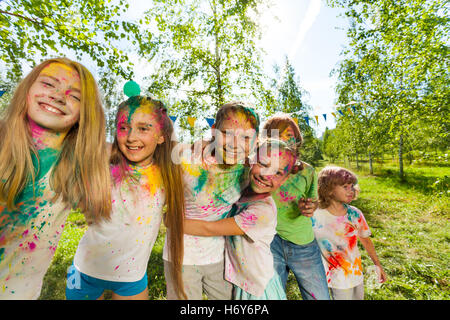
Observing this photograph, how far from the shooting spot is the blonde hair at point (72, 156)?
136 centimetres

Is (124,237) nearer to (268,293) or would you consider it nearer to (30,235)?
(30,235)

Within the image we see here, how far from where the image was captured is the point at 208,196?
1.85m

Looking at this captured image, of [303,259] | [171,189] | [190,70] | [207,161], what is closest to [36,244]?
[171,189]

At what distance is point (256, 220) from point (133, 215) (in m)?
1.03

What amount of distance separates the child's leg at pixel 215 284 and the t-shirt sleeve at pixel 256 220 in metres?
0.48

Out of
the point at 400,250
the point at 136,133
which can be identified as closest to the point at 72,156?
the point at 136,133

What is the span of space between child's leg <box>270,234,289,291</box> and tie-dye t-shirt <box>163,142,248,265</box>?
619mm

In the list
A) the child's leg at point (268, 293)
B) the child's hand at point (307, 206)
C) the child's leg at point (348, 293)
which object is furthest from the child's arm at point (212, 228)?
the child's leg at point (348, 293)

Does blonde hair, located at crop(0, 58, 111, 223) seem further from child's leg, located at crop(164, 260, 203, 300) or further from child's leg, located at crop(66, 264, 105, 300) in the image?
child's leg, located at crop(164, 260, 203, 300)

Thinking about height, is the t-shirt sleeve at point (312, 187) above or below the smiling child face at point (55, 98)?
below

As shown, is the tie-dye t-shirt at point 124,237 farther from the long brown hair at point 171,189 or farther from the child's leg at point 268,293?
the child's leg at point 268,293

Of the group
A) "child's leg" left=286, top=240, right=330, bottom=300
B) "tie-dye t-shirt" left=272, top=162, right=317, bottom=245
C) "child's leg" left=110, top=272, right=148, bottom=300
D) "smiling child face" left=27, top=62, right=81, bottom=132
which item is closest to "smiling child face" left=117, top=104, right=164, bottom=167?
"smiling child face" left=27, top=62, right=81, bottom=132
